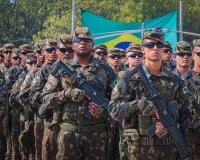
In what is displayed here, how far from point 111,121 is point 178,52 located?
173 cm

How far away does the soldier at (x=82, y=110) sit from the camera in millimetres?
6129

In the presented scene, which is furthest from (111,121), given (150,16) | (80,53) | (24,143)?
(150,16)

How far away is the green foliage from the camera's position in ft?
124

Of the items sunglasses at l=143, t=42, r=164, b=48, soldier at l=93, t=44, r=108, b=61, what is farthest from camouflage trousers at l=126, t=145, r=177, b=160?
soldier at l=93, t=44, r=108, b=61

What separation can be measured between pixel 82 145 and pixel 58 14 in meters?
39.3

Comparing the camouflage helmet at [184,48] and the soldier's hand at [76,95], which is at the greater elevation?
the camouflage helmet at [184,48]

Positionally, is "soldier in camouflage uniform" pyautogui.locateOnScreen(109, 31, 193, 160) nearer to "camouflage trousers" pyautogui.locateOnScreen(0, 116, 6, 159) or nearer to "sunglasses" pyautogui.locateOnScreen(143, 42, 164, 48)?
"sunglasses" pyautogui.locateOnScreen(143, 42, 164, 48)

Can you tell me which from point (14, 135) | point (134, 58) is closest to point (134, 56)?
point (134, 58)

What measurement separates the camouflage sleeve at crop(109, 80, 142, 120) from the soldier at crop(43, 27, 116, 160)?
586 millimetres

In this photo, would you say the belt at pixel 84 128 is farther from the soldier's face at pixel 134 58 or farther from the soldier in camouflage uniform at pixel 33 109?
the soldier in camouflage uniform at pixel 33 109

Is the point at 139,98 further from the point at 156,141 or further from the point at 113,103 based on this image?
the point at 156,141

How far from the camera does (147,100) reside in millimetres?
5355

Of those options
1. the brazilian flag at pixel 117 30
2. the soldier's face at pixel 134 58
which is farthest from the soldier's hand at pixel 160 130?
the brazilian flag at pixel 117 30

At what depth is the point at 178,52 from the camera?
24.7 ft
